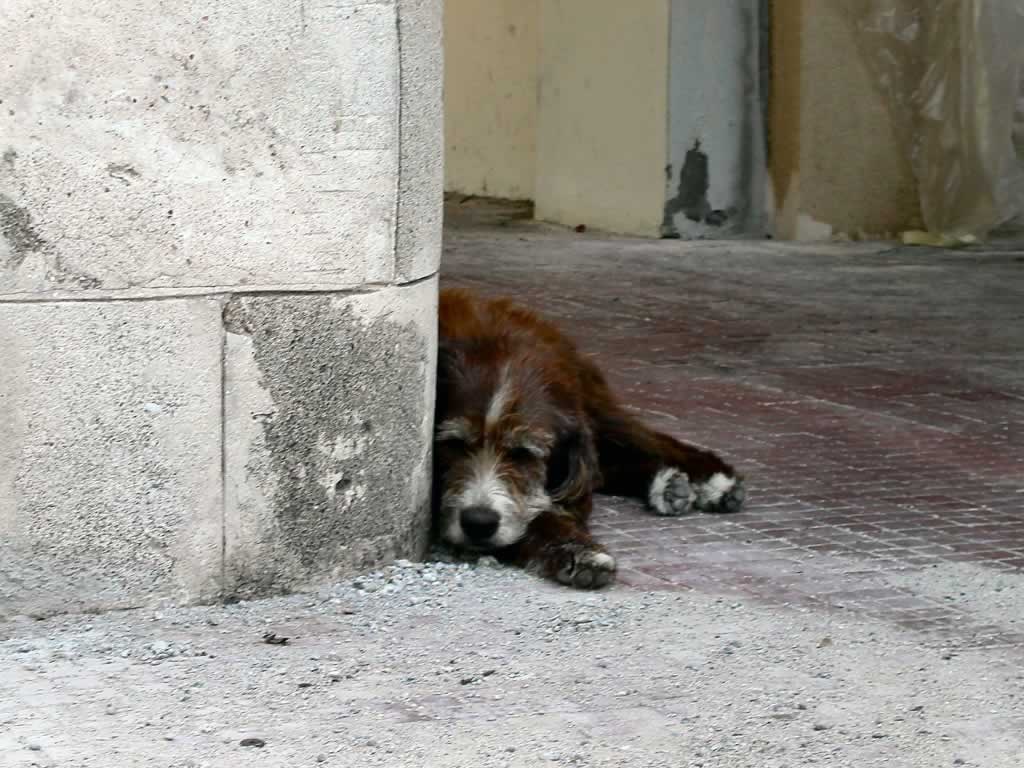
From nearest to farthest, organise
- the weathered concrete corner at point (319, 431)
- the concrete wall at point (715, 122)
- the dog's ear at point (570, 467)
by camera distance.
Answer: the weathered concrete corner at point (319, 431)
the dog's ear at point (570, 467)
the concrete wall at point (715, 122)

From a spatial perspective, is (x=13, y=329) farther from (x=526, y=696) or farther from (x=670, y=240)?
(x=670, y=240)

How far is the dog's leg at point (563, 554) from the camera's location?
4.93m

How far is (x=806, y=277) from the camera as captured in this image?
36.8 feet

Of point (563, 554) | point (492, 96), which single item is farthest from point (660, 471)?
point (492, 96)

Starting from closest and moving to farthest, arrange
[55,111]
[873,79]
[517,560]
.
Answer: [55,111], [517,560], [873,79]

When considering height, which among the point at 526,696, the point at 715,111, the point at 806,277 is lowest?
the point at 526,696

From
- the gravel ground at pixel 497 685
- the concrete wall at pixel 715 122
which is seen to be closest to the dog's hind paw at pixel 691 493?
the gravel ground at pixel 497 685

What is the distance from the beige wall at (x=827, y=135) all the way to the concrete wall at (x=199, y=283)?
826 centimetres

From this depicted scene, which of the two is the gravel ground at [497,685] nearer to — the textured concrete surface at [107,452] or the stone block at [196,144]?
the textured concrete surface at [107,452]

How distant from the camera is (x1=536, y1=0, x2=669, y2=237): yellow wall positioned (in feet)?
42.9

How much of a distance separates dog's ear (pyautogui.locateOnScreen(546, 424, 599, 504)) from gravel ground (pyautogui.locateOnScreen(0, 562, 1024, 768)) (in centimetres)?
62

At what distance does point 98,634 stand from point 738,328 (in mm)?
5505

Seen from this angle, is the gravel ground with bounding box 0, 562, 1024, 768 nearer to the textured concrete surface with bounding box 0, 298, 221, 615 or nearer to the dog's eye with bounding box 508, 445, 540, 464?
the textured concrete surface with bounding box 0, 298, 221, 615

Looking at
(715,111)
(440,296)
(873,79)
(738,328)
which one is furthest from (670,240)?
(440,296)
